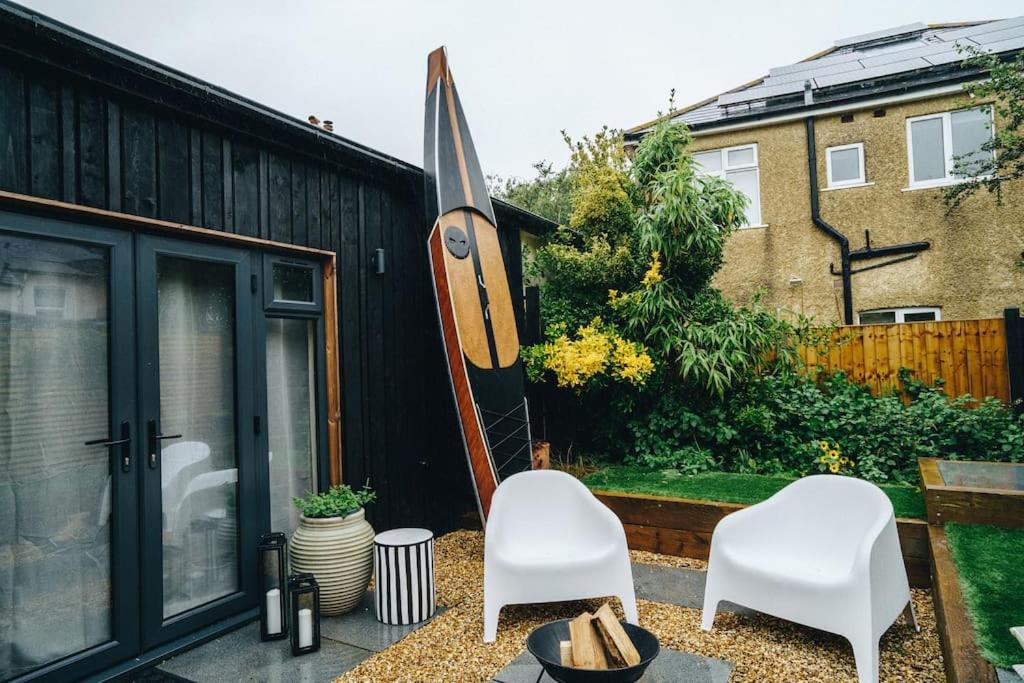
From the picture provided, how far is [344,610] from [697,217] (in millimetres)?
4231

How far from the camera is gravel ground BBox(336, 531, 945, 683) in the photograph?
242 centimetres

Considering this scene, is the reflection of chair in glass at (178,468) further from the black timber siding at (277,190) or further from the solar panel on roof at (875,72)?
the solar panel on roof at (875,72)

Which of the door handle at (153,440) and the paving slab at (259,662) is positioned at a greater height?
the door handle at (153,440)

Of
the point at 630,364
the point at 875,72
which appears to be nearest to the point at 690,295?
the point at 630,364

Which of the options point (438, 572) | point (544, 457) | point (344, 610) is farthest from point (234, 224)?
point (544, 457)

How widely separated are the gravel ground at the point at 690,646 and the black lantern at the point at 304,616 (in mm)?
310

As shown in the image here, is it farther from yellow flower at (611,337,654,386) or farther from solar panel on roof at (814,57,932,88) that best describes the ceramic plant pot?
solar panel on roof at (814,57,932,88)

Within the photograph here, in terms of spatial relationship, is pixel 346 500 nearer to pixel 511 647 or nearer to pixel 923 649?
pixel 511 647

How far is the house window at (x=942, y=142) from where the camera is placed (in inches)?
312

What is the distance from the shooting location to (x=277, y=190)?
11.3ft

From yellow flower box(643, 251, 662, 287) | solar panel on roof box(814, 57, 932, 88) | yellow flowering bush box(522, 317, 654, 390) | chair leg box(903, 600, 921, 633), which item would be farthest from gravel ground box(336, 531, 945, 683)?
solar panel on roof box(814, 57, 932, 88)

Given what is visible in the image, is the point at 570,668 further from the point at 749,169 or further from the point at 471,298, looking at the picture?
the point at 749,169

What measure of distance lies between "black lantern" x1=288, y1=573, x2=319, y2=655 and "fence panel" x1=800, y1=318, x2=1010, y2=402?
5.39 m

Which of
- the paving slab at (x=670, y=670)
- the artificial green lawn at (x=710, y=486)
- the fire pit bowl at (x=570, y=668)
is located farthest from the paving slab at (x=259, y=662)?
the artificial green lawn at (x=710, y=486)
